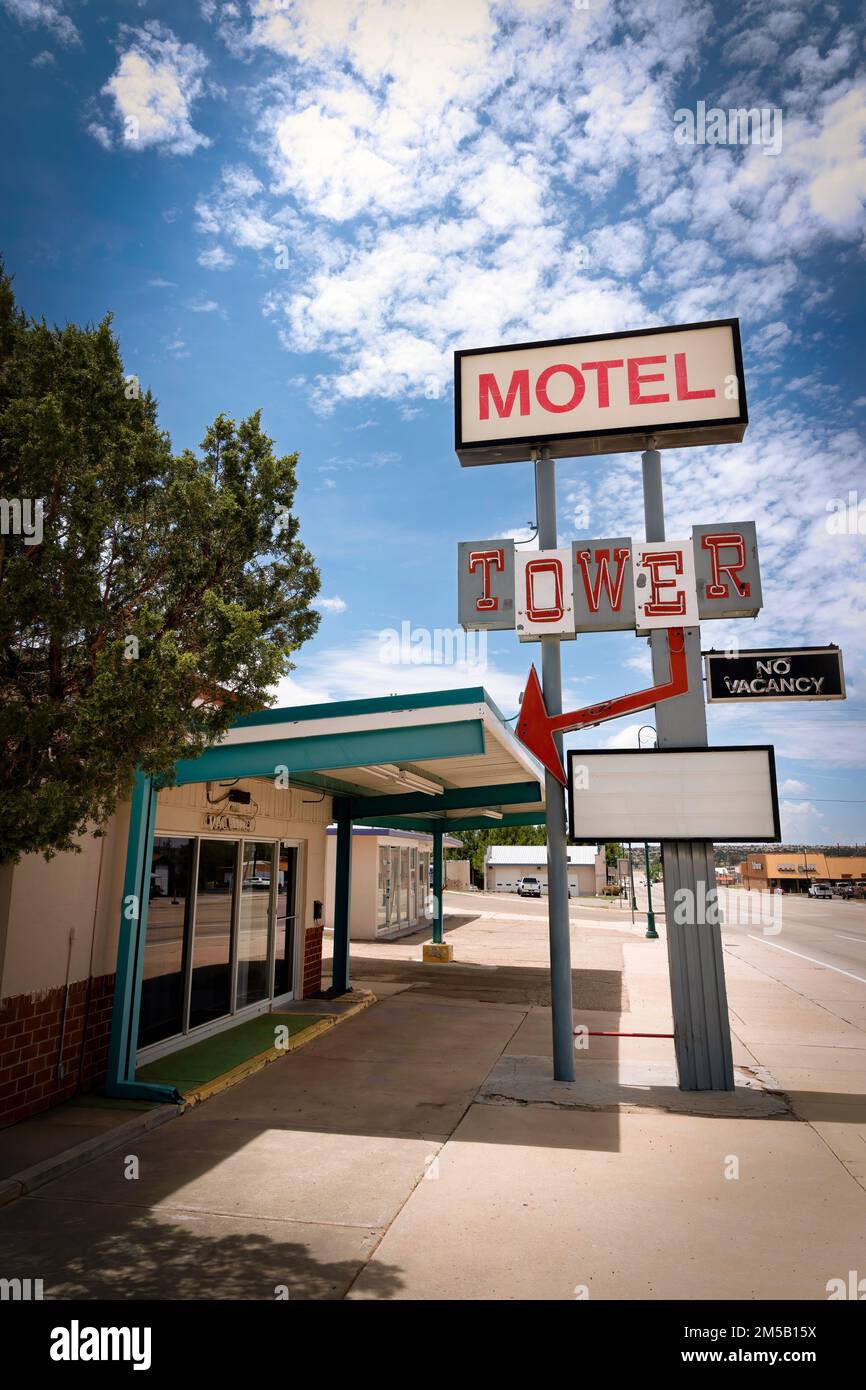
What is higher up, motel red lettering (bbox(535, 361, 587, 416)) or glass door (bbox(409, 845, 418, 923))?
motel red lettering (bbox(535, 361, 587, 416))

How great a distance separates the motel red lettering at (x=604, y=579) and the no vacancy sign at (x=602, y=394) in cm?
151

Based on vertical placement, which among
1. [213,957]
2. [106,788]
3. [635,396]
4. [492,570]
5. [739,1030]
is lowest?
[739,1030]

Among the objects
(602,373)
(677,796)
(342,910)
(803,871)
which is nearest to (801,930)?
(342,910)

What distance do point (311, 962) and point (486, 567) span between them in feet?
25.6

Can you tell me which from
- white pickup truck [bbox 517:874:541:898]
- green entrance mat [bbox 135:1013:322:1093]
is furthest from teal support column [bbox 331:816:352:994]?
white pickup truck [bbox 517:874:541:898]

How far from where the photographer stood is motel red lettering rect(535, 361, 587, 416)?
9.73 m

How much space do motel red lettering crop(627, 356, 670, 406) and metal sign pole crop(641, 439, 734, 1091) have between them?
9.14 ft

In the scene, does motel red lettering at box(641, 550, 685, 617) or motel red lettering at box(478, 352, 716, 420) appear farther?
motel red lettering at box(478, 352, 716, 420)

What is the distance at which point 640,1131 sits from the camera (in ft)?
23.2

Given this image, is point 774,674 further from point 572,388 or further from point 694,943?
point 572,388

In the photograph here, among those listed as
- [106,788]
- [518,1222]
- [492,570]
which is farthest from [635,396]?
[518,1222]

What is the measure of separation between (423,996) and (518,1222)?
9356mm

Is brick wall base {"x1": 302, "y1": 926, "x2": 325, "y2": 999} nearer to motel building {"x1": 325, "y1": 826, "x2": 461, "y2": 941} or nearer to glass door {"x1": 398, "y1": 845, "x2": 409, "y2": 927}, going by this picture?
motel building {"x1": 325, "y1": 826, "x2": 461, "y2": 941}
